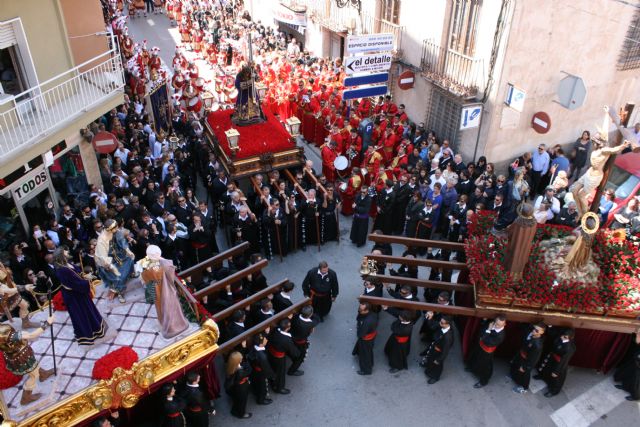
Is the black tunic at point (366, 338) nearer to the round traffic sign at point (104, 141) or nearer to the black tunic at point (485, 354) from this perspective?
the black tunic at point (485, 354)

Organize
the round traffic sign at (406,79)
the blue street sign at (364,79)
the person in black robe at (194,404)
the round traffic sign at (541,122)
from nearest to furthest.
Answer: the person in black robe at (194,404), the round traffic sign at (541,122), the blue street sign at (364,79), the round traffic sign at (406,79)

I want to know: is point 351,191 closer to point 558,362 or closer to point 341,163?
point 341,163

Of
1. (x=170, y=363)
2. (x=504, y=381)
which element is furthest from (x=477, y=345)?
(x=170, y=363)

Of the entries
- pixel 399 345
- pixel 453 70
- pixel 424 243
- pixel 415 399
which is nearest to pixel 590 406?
pixel 415 399

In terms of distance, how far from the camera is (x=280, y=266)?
11945 millimetres

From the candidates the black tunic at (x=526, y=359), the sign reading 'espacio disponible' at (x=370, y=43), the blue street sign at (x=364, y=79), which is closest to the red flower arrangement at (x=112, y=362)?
the black tunic at (x=526, y=359)

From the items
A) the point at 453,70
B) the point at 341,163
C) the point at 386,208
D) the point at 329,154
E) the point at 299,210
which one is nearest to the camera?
the point at 299,210

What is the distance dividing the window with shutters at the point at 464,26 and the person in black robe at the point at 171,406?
11.3 meters

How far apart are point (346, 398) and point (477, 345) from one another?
2.46m

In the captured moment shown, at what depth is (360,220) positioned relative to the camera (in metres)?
12.2

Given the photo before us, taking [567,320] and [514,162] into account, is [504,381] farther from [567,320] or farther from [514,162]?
[514,162]

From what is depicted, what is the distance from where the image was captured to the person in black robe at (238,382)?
25.7 ft

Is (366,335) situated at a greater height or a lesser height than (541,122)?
lesser

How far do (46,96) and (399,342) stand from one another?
884 centimetres
